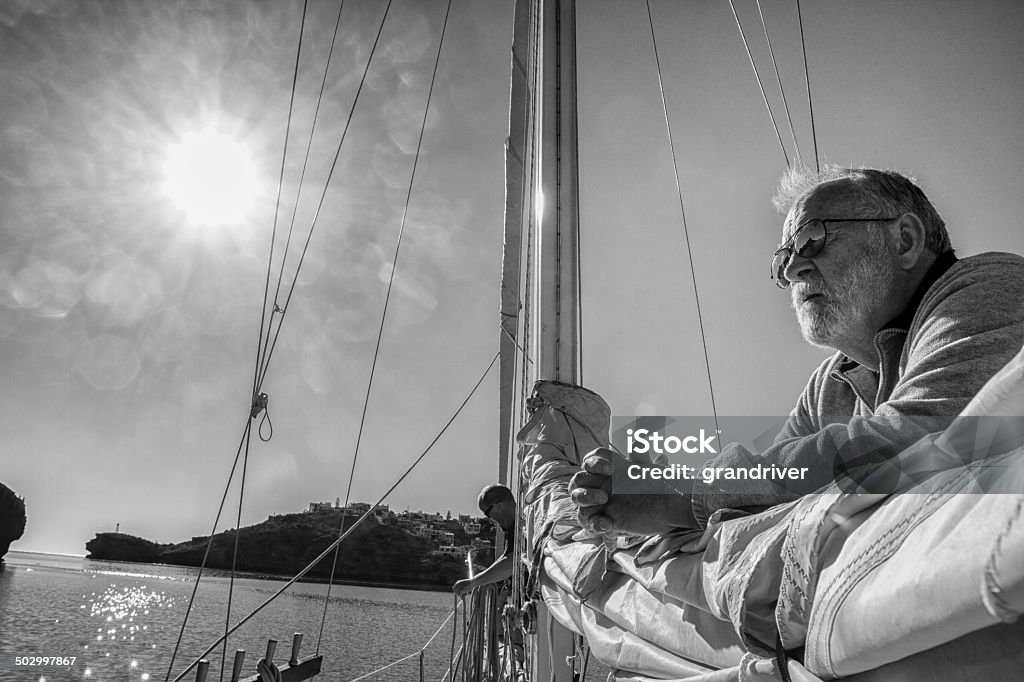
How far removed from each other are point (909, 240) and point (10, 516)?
73.5 meters

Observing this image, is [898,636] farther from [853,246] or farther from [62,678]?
[62,678]

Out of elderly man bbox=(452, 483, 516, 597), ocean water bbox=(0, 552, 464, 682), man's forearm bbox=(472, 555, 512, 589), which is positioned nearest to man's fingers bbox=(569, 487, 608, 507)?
man's forearm bbox=(472, 555, 512, 589)

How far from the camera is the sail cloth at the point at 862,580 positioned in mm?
348

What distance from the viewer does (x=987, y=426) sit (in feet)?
1.37

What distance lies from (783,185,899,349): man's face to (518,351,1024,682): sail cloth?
0.40 meters

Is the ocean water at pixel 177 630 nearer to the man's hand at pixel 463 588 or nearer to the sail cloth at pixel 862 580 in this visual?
the man's hand at pixel 463 588

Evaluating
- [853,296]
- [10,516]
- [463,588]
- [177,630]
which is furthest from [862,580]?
[10,516]

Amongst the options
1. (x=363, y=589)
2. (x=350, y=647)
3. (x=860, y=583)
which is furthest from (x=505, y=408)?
(x=363, y=589)

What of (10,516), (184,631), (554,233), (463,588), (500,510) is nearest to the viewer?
(554,233)

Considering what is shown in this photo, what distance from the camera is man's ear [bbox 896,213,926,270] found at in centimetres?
98

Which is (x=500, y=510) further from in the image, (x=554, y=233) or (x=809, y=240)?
(x=809, y=240)

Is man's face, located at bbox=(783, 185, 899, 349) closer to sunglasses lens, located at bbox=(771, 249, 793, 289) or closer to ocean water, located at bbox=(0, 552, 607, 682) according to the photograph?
sunglasses lens, located at bbox=(771, 249, 793, 289)

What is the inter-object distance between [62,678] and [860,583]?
2912 cm

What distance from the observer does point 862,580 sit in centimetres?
47
